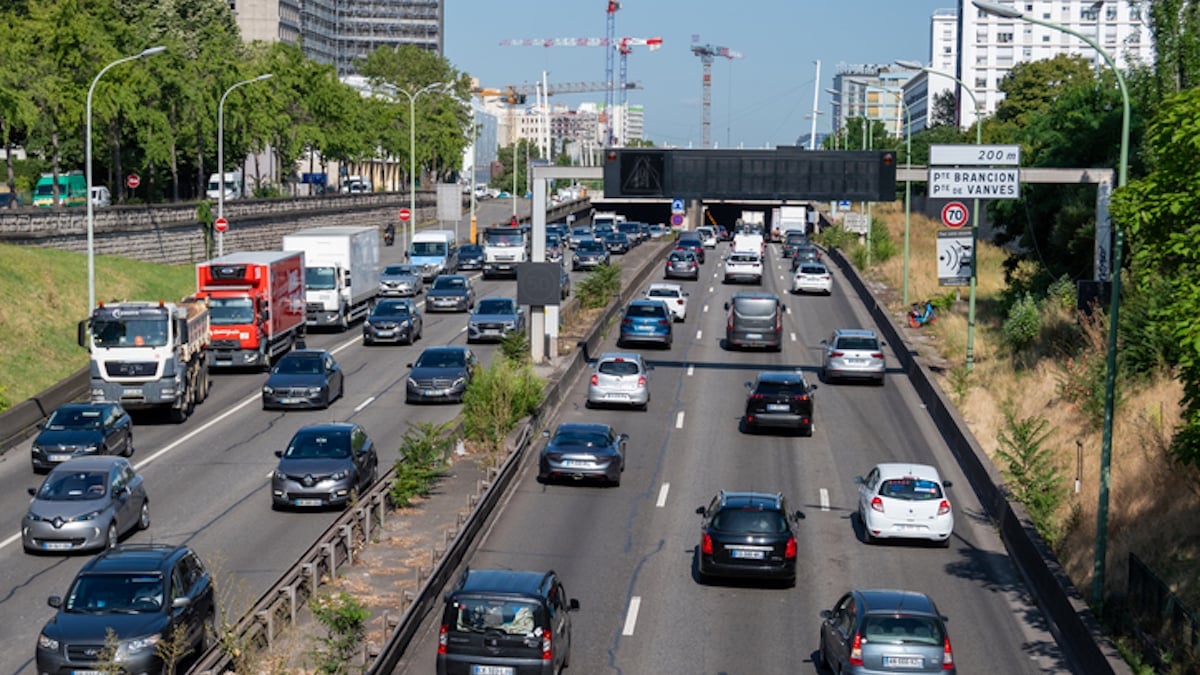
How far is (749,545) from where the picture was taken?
2480 cm

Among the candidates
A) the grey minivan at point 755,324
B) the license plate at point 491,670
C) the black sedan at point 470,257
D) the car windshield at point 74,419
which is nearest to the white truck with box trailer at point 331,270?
the grey minivan at point 755,324

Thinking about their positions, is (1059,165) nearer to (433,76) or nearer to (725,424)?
(725,424)

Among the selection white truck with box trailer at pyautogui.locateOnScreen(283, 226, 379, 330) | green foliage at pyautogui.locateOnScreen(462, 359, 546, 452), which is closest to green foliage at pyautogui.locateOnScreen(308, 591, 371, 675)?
green foliage at pyautogui.locateOnScreen(462, 359, 546, 452)

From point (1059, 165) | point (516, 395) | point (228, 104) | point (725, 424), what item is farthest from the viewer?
point (228, 104)

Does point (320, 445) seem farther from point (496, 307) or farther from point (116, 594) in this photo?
point (496, 307)

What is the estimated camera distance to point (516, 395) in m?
36.8

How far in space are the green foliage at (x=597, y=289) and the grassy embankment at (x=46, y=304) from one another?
16920mm

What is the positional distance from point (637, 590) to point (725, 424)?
16.1 meters

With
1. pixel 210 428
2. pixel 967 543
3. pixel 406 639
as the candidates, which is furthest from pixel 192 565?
pixel 210 428

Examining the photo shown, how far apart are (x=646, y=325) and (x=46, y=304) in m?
20.9

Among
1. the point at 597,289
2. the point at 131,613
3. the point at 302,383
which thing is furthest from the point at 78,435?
the point at 597,289

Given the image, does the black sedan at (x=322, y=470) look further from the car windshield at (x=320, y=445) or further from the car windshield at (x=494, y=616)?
the car windshield at (x=494, y=616)

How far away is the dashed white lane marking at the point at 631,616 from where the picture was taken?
2270 centimetres

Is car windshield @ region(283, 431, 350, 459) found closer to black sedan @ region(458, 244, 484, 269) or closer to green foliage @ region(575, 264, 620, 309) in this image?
green foliage @ region(575, 264, 620, 309)
